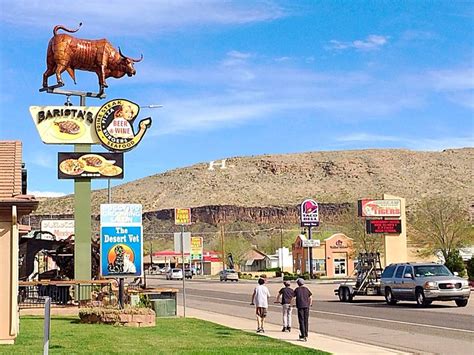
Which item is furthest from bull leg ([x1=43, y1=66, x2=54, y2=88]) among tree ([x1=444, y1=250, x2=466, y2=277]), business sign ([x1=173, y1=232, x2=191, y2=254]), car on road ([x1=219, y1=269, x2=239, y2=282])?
car on road ([x1=219, y1=269, x2=239, y2=282])

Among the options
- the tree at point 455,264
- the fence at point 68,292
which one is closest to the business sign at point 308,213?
the tree at point 455,264

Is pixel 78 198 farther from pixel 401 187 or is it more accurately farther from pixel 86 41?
pixel 401 187

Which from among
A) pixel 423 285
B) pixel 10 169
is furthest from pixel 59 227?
pixel 10 169

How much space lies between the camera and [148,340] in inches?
722

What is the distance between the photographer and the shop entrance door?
91812 mm

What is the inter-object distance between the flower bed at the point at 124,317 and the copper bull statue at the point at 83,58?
1250 centimetres

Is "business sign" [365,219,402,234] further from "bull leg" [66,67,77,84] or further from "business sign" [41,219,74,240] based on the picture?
"bull leg" [66,67,77,84]

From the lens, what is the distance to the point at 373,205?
59438 millimetres

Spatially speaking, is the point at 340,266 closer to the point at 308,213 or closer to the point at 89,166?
the point at 308,213

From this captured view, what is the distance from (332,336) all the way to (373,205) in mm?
39120

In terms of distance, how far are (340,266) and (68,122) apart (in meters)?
64.2

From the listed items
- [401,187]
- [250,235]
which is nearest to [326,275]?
[250,235]

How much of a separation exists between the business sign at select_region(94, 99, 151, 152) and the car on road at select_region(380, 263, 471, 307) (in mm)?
12008

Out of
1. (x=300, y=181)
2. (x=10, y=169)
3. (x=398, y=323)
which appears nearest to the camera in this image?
(x=10, y=169)
